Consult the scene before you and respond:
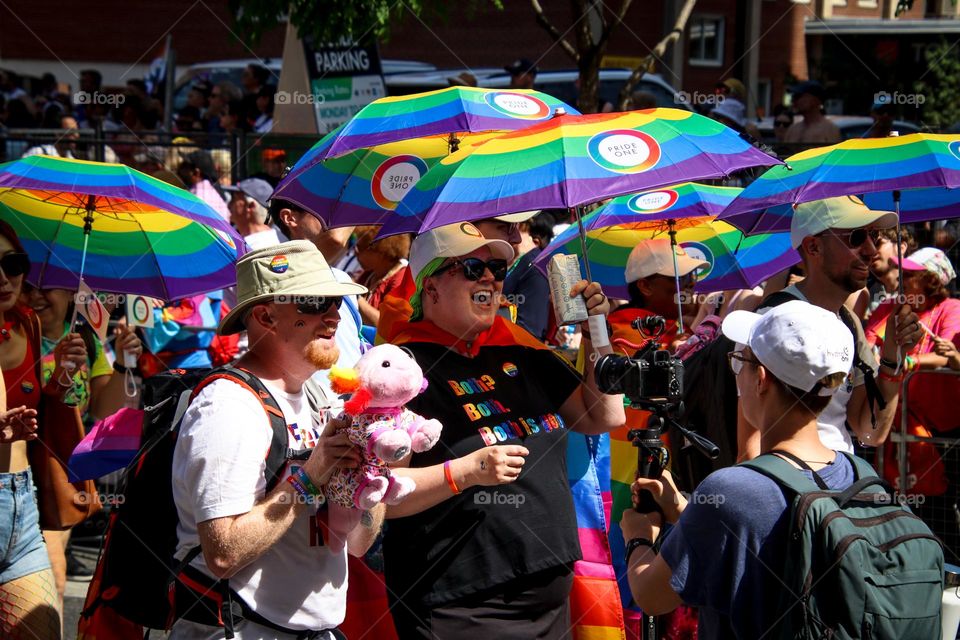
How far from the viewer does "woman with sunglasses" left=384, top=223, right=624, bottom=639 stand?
11.6 ft

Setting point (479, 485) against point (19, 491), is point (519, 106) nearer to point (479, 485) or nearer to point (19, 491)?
point (479, 485)

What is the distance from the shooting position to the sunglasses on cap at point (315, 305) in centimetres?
318

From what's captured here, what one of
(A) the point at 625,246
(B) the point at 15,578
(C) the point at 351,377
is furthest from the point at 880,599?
(A) the point at 625,246

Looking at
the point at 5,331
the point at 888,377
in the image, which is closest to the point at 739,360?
the point at 888,377

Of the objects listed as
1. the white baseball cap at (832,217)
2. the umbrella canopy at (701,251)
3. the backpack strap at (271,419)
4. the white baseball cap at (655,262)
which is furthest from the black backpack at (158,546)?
the umbrella canopy at (701,251)

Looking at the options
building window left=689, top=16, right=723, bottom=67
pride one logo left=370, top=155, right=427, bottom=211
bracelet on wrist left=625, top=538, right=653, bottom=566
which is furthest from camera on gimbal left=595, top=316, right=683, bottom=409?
building window left=689, top=16, right=723, bottom=67

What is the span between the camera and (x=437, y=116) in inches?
193

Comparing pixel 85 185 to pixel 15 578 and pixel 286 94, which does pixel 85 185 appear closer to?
pixel 15 578

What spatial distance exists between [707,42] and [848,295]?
26.8 m

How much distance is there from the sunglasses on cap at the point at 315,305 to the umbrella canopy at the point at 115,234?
4.34 ft

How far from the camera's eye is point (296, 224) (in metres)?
5.34

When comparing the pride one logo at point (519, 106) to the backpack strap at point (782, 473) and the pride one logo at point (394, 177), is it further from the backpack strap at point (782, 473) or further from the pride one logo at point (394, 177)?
the backpack strap at point (782, 473)

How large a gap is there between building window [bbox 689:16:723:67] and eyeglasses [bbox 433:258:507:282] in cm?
2693

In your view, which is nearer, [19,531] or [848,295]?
[19,531]
